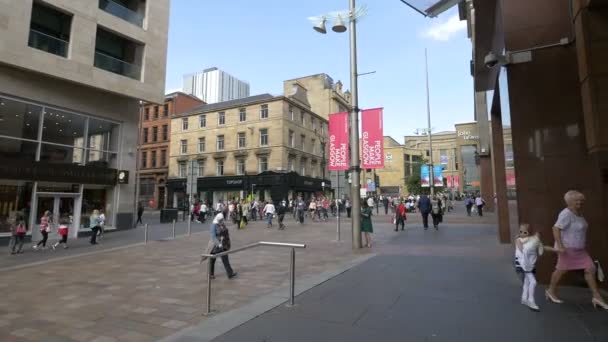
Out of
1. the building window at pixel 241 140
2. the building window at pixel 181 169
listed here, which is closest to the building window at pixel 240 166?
the building window at pixel 241 140

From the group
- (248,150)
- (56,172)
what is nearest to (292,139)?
(248,150)

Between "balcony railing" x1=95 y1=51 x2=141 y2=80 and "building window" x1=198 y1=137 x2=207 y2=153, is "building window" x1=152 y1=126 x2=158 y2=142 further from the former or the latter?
"balcony railing" x1=95 y1=51 x2=141 y2=80

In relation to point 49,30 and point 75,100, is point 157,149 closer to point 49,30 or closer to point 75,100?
point 75,100

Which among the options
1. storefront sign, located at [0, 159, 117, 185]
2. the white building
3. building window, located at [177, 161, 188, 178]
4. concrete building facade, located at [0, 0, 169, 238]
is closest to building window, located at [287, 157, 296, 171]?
building window, located at [177, 161, 188, 178]

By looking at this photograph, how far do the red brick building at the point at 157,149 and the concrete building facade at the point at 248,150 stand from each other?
2.41 metres

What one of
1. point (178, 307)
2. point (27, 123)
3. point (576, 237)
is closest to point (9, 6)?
point (27, 123)

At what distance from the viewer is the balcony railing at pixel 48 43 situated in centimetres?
1599

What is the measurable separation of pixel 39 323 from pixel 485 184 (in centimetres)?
3441

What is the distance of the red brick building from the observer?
50.1 metres

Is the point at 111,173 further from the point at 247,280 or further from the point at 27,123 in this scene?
the point at 247,280

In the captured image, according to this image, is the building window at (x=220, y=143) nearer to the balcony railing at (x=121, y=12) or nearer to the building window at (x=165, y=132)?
the building window at (x=165, y=132)

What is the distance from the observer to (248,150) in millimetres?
43094

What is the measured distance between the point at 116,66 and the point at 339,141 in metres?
14.3

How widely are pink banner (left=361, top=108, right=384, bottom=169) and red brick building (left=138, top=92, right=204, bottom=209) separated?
4273 cm
